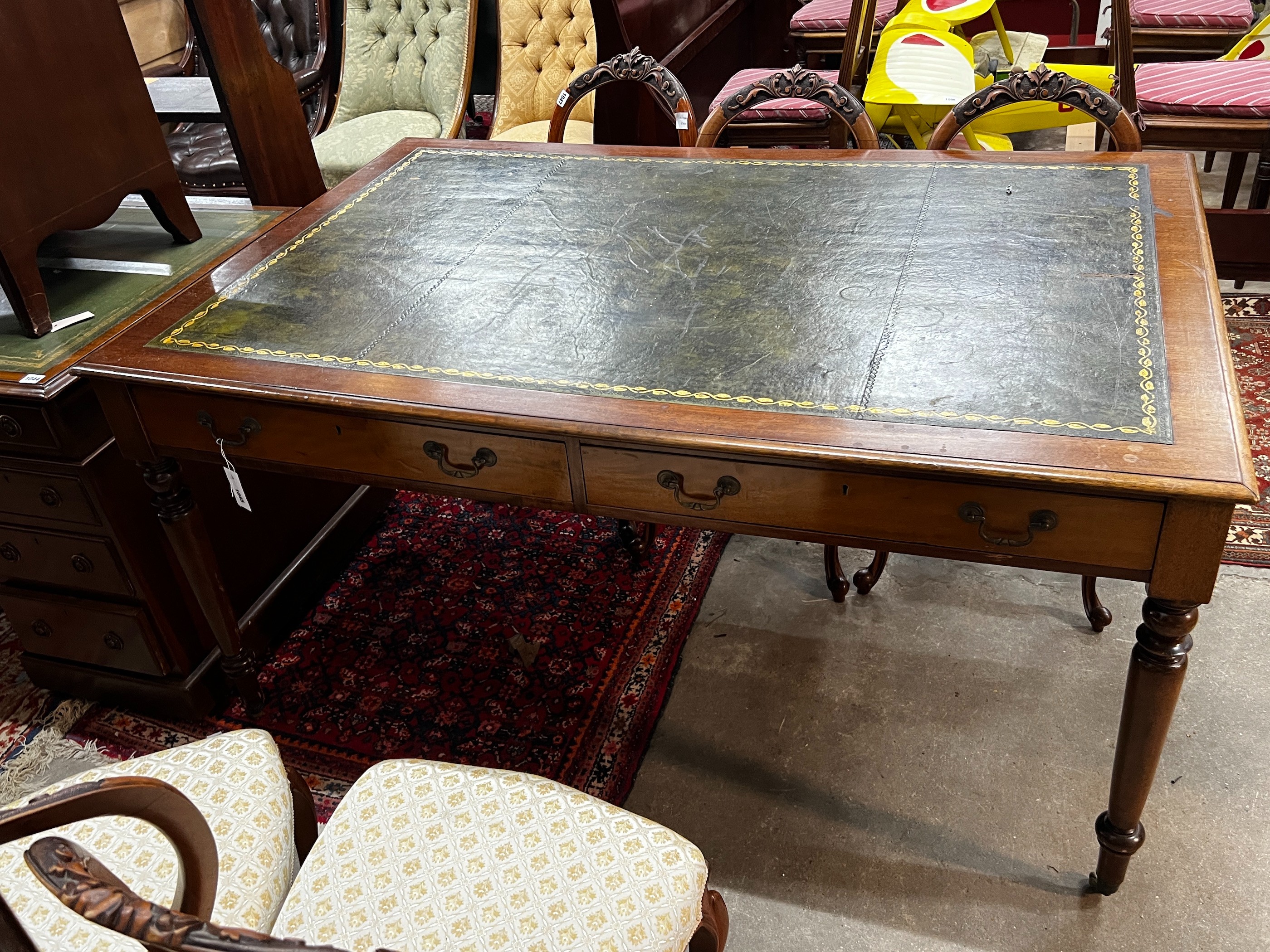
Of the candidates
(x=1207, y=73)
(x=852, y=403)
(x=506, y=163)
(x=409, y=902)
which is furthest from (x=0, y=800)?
(x=1207, y=73)

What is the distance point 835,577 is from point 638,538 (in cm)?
48

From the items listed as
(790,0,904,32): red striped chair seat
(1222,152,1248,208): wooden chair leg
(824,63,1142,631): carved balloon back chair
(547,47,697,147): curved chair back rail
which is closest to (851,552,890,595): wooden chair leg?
(824,63,1142,631): carved balloon back chair

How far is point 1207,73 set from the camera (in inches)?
109

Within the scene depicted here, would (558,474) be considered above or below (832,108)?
below

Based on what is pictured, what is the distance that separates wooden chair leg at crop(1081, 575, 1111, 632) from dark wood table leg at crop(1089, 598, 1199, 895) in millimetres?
611

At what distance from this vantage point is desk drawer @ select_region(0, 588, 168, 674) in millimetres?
1928

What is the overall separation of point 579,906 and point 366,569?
152 cm

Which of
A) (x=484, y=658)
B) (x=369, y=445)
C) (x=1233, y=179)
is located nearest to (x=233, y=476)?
(x=369, y=445)

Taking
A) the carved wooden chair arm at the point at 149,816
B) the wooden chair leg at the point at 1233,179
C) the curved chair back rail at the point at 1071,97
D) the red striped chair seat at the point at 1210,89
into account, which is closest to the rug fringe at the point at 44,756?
the carved wooden chair arm at the point at 149,816

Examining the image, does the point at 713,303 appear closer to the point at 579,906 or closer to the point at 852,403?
the point at 852,403

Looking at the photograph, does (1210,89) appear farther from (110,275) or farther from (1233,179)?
(110,275)

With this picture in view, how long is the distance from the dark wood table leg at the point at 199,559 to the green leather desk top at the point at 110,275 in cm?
28

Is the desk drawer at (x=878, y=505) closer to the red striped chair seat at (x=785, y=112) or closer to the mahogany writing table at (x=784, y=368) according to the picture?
the mahogany writing table at (x=784, y=368)

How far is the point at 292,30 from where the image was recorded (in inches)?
155
